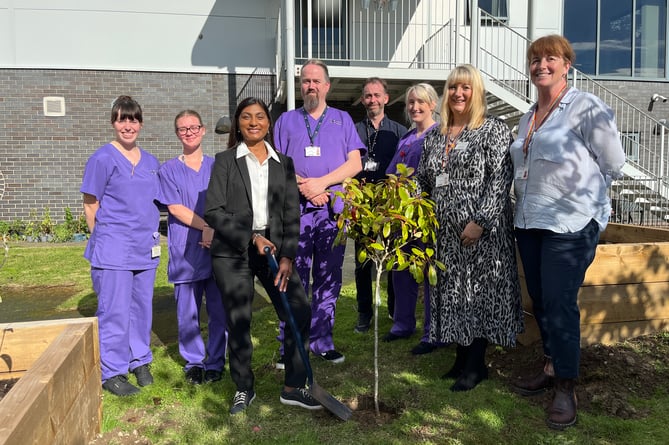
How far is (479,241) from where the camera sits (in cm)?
317

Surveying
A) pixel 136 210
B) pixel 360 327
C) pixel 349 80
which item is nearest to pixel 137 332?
pixel 136 210

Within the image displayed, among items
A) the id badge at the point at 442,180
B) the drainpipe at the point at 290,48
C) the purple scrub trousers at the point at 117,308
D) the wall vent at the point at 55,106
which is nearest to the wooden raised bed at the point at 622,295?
the id badge at the point at 442,180

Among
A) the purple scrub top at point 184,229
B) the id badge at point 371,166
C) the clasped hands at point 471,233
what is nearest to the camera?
the clasped hands at point 471,233

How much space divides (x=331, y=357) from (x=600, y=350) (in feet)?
6.38

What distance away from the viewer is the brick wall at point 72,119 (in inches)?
434

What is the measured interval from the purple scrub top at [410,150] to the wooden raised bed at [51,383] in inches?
98.9

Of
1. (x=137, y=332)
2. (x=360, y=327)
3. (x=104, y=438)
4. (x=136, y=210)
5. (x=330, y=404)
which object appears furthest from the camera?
(x=360, y=327)

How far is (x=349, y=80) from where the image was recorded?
980cm

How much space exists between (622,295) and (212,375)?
303 cm

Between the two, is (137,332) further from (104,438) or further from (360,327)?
(360,327)

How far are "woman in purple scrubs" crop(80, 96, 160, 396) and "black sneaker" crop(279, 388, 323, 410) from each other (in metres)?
1.05

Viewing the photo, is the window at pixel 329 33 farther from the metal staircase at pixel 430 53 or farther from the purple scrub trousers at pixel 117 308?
the purple scrub trousers at pixel 117 308

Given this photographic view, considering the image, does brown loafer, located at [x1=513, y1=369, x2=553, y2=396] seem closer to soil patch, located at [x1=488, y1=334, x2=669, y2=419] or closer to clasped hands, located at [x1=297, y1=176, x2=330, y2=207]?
soil patch, located at [x1=488, y1=334, x2=669, y2=419]

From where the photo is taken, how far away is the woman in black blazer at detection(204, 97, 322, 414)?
304 centimetres
